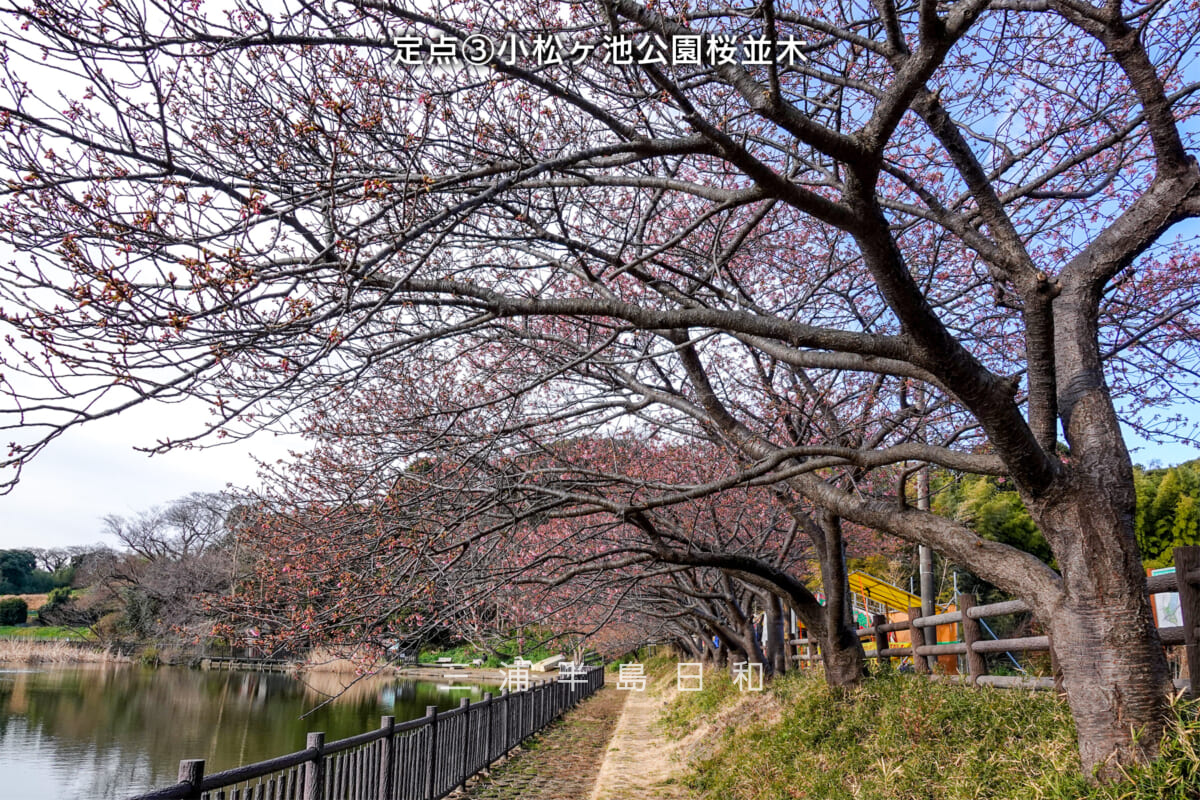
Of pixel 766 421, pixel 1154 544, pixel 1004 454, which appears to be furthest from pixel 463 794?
pixel 1154 544

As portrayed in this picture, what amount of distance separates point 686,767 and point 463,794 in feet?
10.3

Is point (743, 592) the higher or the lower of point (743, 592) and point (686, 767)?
the higher

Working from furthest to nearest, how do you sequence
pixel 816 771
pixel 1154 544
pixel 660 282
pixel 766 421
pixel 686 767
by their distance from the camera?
pixel 1154 544, pixel 686 767, pixel 766 421, pixel 816 771, pixel 660 282

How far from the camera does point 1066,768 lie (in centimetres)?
443

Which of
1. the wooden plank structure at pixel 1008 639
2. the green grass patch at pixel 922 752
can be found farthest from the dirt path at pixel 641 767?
the wooden plank structure at pixel 1008 639

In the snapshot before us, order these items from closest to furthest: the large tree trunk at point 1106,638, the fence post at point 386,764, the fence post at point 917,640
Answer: the large tree trunk at point 1106,638 < the fence post at point 386,764 < the fence post at point 917,640

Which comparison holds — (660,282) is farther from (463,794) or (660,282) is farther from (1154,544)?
(1154,544)

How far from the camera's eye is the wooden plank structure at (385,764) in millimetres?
4375

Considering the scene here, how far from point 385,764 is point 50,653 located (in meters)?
41.8

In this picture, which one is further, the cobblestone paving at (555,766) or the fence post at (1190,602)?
the cobblestone paving at (555,766)

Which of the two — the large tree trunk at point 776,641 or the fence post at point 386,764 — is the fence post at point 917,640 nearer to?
the large tree trunk at point 776,641

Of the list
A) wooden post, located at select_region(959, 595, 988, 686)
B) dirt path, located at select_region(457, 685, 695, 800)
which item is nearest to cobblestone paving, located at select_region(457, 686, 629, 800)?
dirt path, located at select_region(457, 685, 695, 800)

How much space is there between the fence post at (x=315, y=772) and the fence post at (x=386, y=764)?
4.29ft

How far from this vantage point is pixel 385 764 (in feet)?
23.0
